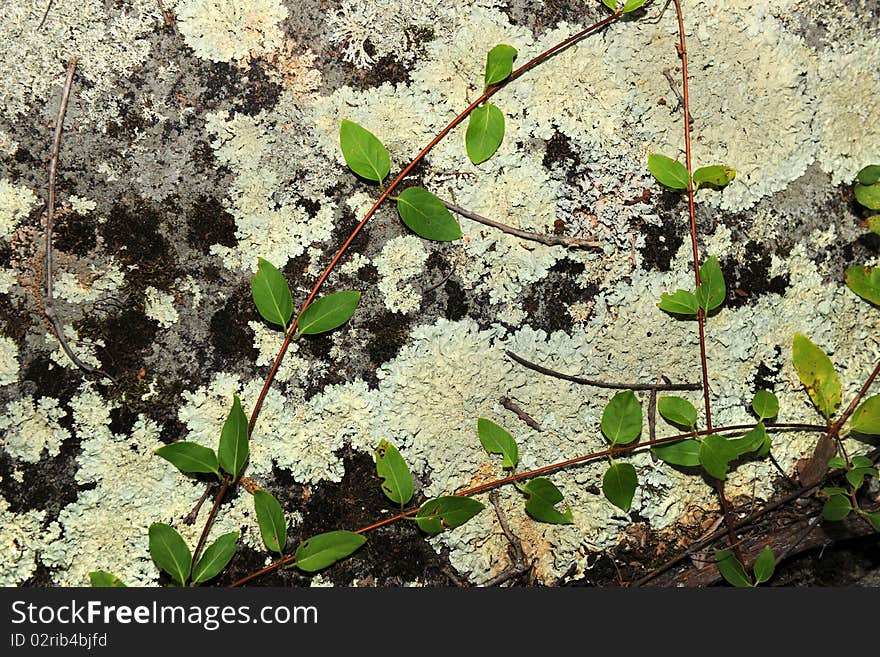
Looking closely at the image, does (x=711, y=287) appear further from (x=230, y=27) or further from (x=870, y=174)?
(x=230, y=27)

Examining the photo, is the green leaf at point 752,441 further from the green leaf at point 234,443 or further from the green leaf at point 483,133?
the green leaf at point 234,443

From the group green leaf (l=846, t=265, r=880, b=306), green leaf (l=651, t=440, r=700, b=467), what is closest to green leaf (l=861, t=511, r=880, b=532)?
green leaf (l=651, t=440, r=700, b=467)

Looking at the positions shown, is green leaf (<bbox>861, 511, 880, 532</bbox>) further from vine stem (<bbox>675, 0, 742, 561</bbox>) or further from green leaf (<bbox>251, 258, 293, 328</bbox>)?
green leaf (<bbox>251, 258, 293, 328</bbox>)

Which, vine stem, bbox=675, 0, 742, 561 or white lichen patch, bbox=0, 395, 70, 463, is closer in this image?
white lichen patch, bbox=0, 395, 70, 463

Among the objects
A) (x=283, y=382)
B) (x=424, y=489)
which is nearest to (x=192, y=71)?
(x=283, y=382)

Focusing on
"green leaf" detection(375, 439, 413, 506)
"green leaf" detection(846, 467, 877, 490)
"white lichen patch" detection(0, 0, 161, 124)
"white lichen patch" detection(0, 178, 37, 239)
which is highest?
"white lichen patch" detection(0, 0, 161, 124)

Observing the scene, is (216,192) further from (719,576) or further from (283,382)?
(719,576)

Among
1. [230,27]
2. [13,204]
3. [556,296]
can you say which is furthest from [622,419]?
[13,204]
